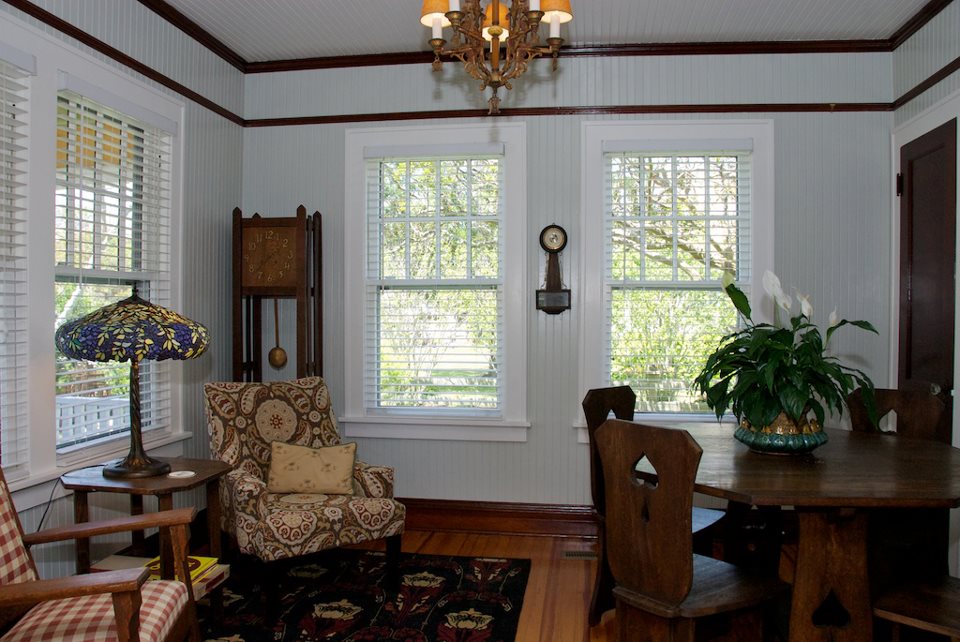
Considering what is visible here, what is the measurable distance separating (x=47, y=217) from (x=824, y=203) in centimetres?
398

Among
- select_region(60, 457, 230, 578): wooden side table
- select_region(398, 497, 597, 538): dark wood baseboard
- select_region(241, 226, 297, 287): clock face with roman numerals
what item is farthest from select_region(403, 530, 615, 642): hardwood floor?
select_region(241, 226, 297, 287): clock face with roman numerals

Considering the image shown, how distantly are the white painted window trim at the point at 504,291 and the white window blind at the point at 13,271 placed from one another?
185 centimetres

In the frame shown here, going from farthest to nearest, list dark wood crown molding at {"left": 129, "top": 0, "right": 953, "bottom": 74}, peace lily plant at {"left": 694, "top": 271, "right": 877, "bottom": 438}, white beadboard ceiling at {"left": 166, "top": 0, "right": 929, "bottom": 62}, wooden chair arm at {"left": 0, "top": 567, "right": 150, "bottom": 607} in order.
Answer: dark wood crown molding at {"left": 129, "top": 0, "right": 953, "bottom": 74}, white beadboard ceiling at {"left": 166, "top": 0, "right": 929, "bottom": 62}, peace lily plant at {"left": 694, "top": 271, "right": 877, "bottom": 438}, wooden chair arm at {"left": 0, "top": 567, "right": 150, "bottom": 607}

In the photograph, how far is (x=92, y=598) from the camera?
2.11 metres

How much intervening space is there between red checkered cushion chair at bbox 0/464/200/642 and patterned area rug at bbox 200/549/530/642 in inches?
23.7

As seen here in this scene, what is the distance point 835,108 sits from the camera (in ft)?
13.1

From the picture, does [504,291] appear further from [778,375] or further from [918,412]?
[918,412]

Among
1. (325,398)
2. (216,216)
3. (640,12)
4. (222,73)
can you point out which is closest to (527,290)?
(325,398)

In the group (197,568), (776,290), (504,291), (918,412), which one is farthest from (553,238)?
(197,568)

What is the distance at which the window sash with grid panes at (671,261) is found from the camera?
4.07 metres

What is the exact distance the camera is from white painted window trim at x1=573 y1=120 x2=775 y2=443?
402 cm

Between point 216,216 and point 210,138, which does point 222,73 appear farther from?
point 216,216

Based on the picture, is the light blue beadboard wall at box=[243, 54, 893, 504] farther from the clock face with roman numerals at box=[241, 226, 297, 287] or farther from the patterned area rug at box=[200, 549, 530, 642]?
the patterned area rug at box=[200, 549, 530, 642]

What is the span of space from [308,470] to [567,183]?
7.23 ft
